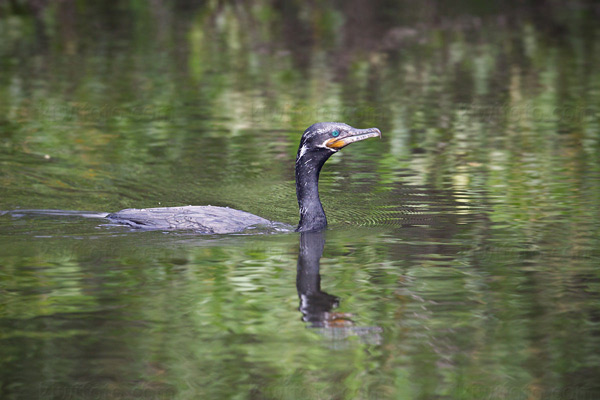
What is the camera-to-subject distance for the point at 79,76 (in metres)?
22.3

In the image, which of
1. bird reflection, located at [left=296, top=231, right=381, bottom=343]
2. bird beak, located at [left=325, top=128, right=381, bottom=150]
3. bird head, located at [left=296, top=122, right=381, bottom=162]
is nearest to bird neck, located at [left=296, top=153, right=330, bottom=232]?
bird head, located at [left=296, top=122, right=381, bottom=162]

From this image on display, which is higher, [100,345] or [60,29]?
[60,29]

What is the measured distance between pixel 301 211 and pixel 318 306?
285 centimetres

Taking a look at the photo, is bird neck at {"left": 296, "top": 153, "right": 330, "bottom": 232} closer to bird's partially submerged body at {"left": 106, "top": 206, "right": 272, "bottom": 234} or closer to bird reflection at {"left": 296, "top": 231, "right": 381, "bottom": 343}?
bird's partially submerged body at {"left": 106, "top": 206, "right": 272, "bottom": 234}

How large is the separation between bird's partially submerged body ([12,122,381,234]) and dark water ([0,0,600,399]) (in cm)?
24

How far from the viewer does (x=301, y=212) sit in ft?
33.4

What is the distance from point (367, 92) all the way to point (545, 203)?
9.36 m

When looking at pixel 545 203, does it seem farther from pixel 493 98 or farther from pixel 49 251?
pixel 493 98

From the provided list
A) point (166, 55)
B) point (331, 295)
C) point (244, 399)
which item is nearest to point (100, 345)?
point (244, 399)

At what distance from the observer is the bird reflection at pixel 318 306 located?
680 cm

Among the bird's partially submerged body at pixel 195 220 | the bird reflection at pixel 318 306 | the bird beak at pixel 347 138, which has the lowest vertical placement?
the bird reflection at pixel 318 306

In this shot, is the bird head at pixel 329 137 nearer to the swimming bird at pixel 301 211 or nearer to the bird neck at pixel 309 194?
the swimming bird at pixel 301 211

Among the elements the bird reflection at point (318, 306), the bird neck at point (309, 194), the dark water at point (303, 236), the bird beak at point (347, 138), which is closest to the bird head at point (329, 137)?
the bird beak at point (347, 138)

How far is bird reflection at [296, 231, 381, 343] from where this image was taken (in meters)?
6.80
